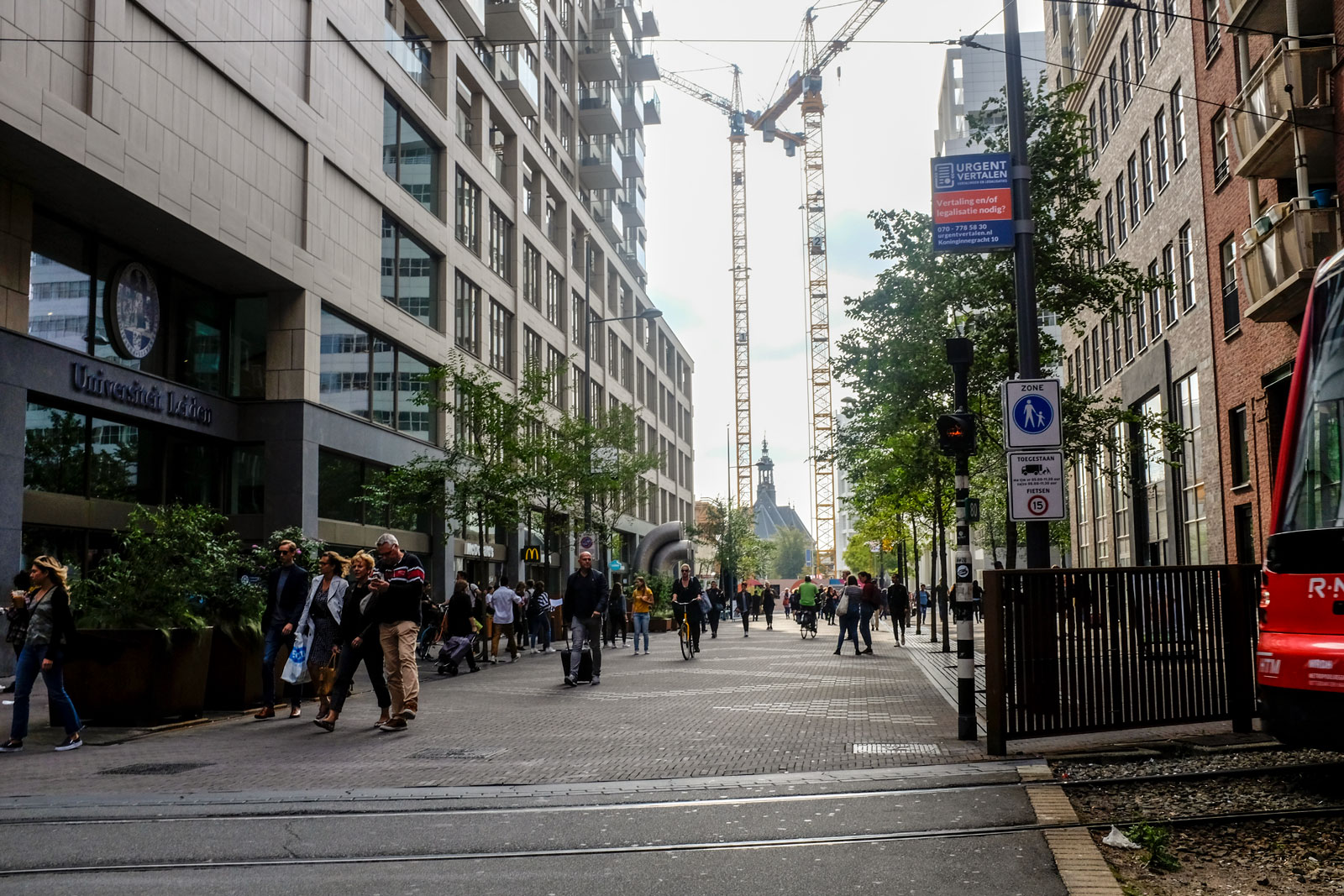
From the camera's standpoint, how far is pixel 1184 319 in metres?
29.1

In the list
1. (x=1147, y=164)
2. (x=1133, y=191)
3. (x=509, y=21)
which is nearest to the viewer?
(x=1147, y=164)

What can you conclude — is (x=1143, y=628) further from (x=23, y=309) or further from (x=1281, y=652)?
(x=23, y=309)

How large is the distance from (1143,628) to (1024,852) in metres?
4.05

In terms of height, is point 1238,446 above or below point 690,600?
above

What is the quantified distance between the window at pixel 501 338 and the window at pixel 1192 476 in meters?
21.2

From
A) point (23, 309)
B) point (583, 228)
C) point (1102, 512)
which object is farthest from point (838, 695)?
point (583, 228)

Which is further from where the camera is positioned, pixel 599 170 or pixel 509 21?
pixel 599 170

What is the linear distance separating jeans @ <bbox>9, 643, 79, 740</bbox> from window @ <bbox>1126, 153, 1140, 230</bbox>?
30.4 metres

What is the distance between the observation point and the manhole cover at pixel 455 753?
10.3 m

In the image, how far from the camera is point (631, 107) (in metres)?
65.2

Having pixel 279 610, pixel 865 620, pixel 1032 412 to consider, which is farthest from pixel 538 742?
pixel 865 620

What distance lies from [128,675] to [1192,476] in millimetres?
24418

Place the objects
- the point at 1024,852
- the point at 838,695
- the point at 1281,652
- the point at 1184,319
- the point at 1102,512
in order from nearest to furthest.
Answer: the point at 1024,852 < the point at 1281,652 < the point at 838,695 < the point at 1184,319 < the point at 1102,512

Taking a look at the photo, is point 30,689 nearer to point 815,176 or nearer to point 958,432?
point 958,432
